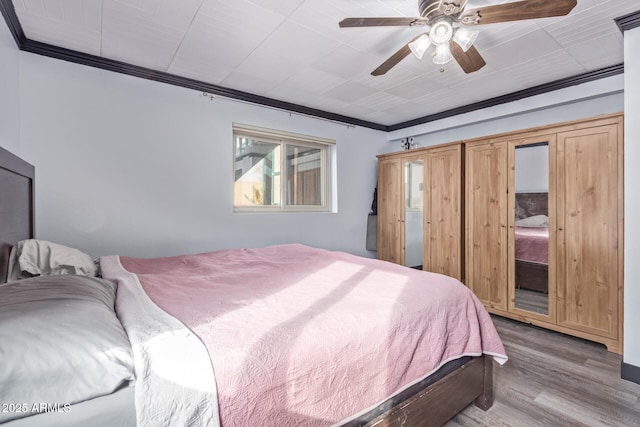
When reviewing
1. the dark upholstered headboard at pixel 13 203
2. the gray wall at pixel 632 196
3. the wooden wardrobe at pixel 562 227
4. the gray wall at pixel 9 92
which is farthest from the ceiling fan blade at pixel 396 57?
→ the gray wall at pixel 9 92

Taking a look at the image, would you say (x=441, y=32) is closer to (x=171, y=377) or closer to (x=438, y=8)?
(x=438, y=8)

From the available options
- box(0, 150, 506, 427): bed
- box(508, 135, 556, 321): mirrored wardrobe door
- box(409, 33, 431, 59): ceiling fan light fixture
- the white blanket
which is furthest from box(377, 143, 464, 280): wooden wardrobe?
the white blanket

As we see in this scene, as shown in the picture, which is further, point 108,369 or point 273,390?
point 273,390

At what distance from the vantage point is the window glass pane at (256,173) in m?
3.48

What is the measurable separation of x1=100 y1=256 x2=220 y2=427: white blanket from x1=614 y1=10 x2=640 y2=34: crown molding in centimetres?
315

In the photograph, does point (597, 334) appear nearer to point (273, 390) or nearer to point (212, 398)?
point (273, 390)

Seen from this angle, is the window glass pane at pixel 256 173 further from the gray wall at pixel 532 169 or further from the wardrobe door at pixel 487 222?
the gray wall at pixel 532 169

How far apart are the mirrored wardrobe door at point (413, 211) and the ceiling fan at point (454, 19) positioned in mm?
2050

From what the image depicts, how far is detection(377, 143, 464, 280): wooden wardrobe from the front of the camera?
11.5ft

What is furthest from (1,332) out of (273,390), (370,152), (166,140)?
(370,152)

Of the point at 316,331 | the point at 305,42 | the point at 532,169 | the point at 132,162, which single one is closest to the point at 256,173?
the point at 132,162

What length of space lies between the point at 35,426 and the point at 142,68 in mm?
2908

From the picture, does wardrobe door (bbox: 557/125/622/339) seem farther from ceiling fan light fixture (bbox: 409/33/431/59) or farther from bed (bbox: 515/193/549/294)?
ceiling fan light fixture (bbox: 409/33/431/59)

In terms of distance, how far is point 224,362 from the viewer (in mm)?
899
